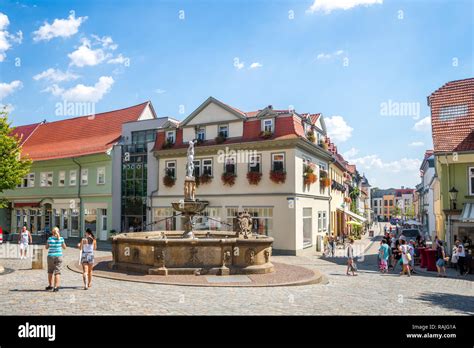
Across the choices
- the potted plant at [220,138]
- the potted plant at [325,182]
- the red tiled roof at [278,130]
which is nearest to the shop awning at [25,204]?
the red tiled roof at [278,130]

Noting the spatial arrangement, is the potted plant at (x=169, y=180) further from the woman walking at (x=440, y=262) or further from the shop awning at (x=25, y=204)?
the woman walking at (x=440, y=262)

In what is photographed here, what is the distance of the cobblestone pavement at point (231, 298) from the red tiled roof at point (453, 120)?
921 centimetres

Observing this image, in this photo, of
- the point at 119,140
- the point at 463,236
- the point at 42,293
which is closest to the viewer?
the point at 42,293

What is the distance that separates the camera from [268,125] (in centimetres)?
2662

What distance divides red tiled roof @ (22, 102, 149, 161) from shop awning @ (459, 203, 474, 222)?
85.5 ft

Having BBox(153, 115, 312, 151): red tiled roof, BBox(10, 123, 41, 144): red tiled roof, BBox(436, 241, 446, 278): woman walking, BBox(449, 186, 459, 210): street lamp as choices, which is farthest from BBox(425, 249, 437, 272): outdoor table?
BBox(10, 123, 41, 144): red tiled roof

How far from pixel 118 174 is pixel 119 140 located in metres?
3.10

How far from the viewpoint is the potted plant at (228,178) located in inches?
1060

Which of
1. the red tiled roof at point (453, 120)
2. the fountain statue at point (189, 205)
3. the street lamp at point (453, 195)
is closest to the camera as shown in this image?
the fountain statue at point (189, 205)

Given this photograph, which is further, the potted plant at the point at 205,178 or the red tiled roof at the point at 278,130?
the potted plant at the point at 205,178

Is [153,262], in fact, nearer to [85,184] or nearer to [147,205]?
[147,205]

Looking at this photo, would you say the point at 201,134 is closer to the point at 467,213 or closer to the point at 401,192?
the point at 467,213

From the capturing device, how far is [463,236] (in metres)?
20.2
